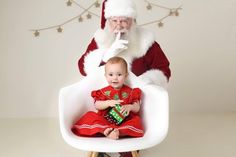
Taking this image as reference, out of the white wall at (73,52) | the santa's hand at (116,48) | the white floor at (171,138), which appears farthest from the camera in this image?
the white wall at (73,52)

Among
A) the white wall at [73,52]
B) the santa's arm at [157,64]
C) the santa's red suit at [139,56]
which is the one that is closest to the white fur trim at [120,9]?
the santa's red suit at [139,56]

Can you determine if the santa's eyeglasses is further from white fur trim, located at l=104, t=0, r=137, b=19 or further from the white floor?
the white floor

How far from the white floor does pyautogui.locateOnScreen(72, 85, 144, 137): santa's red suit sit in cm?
56

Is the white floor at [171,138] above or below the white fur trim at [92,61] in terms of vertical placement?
below

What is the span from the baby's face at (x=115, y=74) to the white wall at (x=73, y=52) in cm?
101

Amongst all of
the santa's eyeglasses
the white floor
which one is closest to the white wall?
the white floor

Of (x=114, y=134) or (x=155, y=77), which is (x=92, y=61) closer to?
(x=155, y=77)

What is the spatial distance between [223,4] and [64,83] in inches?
51.2

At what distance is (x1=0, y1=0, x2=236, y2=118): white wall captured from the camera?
2775 millimetres

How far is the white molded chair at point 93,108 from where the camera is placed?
1.67 metres

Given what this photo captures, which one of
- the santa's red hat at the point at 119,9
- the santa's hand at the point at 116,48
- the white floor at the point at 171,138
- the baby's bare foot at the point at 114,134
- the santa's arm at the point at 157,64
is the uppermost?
the santa's red hat at the point at 119,9

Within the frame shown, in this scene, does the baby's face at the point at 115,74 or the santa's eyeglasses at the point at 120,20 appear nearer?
the baby's face at the point at 115,74

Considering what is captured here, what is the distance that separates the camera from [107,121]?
185 centimetres

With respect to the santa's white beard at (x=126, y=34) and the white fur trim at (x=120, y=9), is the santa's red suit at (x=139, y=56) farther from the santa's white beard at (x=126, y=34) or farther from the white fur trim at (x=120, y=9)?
the white fur trim at (x=120, y=9)
